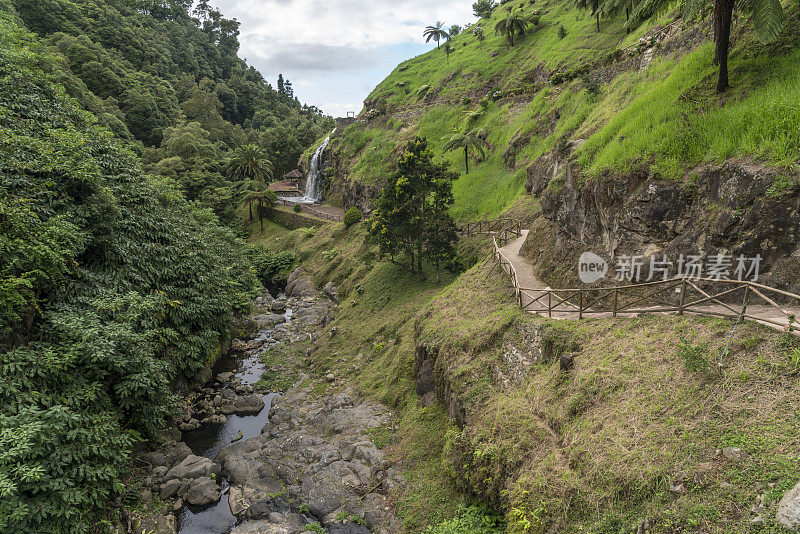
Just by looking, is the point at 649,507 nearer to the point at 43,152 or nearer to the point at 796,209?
the point at 796,209

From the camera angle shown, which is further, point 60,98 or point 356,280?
point 356,280

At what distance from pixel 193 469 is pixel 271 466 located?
2832 millimetres

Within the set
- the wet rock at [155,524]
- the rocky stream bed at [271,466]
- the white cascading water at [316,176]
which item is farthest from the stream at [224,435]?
the white cascading water at [316,176]

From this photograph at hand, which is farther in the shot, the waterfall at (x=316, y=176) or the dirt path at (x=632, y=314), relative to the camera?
the waterfall at (x=316, y=176)

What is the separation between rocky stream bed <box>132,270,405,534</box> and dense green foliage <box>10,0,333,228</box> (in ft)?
77.2

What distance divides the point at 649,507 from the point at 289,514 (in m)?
10.8

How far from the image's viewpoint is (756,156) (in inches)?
362

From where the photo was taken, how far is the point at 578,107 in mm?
25469

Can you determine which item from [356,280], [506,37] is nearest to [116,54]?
[506,37]

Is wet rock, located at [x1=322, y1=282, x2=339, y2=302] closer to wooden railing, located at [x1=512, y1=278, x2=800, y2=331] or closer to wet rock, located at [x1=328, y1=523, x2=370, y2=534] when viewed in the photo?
wet rock, located at [x1=328, y1=523, x2=370, y2=534]

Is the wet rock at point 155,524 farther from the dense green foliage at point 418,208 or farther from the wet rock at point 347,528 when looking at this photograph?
the dense green foliage at point 418,208

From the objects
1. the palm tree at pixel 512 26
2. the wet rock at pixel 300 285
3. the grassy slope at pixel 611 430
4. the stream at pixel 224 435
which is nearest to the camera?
the grassy slope at pixel 611 430

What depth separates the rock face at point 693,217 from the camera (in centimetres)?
851

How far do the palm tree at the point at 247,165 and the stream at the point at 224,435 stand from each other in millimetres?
36069
